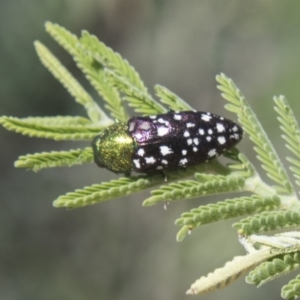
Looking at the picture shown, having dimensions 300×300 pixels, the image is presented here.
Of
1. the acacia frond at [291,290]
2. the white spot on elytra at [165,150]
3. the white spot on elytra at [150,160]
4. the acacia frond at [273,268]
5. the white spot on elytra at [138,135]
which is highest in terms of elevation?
the white spot on elytra at [138,135]

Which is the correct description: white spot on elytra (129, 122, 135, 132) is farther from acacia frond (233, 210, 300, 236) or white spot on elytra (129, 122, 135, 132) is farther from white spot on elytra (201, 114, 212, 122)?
acacia frond (233, 210, 300, 236)

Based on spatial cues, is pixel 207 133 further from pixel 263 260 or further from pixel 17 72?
pixel 17 72

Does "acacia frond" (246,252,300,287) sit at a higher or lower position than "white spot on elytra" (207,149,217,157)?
lower

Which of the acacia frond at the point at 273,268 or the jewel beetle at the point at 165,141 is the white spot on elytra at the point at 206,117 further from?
the acacia frond at the point at 273,268

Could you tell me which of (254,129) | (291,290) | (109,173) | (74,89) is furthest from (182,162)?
(109,173)

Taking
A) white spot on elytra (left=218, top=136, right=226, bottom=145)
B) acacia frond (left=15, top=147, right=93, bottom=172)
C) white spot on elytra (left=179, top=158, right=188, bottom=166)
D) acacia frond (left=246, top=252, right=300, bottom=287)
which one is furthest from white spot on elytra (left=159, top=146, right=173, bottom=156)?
acacia frond (left=246, top=252, right=300, bottom=287)

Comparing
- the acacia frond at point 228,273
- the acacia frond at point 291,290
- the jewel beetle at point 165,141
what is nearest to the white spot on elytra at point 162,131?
the jewel beetle at point 165,141
